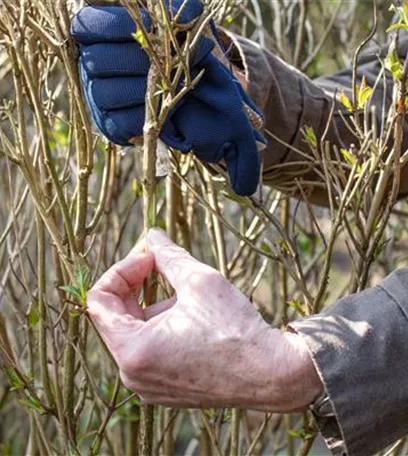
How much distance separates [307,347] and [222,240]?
98 centimetres

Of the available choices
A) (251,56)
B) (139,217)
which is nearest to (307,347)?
(251,56)

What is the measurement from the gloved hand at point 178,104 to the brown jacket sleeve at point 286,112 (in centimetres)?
37

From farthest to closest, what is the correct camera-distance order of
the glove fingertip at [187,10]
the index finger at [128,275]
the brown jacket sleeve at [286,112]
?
1. the brown jacket sleeve at [286,112]
2. the glove fingertip at [187,10]
3. the index finger at [128,275]

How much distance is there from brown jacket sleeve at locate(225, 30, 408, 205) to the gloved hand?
37 centimetres

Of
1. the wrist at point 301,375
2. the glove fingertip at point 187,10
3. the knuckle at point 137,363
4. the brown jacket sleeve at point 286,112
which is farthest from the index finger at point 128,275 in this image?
the brown jacket sleeve at point 286,112

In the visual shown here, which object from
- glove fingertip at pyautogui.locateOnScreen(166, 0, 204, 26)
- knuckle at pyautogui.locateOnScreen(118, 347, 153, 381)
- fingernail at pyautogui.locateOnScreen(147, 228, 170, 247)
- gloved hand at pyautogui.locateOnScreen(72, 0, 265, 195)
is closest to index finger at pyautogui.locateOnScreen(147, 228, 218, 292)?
fingernail at pyautogui.locateOnScreen(147, 228, 170, 247)

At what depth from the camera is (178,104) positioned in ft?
5.85

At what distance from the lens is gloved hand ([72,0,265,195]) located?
1711 mm

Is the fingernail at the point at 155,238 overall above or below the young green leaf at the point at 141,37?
below

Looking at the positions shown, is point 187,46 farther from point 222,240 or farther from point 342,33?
point 342,33

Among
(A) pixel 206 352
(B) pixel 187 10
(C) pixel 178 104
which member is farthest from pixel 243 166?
(A) pixel 206 352

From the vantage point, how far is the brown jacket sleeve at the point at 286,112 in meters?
2.22

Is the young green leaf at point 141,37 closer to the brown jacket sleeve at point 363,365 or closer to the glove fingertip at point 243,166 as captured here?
the glove fingertip at point 243,166

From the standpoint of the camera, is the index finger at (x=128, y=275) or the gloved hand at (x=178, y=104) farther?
the gloved hand at (x=178, y=104)
